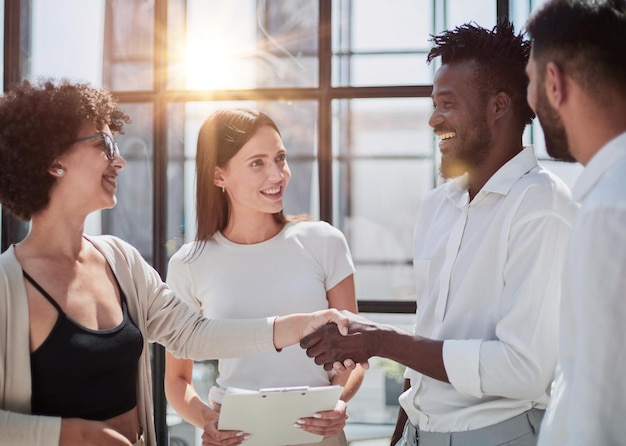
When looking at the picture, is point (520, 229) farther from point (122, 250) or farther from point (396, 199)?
point (396, 199)

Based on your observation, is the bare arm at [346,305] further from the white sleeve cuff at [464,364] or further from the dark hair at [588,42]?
the dark hair at [588,42]

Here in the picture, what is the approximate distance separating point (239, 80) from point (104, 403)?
2.09 meters

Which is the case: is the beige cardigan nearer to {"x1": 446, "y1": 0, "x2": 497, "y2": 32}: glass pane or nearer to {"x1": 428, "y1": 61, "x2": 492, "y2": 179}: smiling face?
{"x1": 428, "y1": 61, "x2": 492, "y2": 179}: smiling face

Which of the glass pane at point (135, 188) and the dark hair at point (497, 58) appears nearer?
the dark hair at point (497, 58)

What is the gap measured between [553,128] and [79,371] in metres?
1.28

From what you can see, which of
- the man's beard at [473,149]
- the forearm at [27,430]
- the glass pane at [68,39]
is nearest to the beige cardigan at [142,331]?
the forearm at [27,430]

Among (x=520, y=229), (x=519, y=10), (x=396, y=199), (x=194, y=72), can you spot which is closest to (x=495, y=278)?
Answer: (x=520, y=229)

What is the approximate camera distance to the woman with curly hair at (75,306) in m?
1.92

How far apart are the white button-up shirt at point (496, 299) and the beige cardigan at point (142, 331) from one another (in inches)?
22.4

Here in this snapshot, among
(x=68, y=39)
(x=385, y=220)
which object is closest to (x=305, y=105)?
(x=385, y=220)

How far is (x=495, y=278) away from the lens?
1.93 meters

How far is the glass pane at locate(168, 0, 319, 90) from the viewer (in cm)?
374

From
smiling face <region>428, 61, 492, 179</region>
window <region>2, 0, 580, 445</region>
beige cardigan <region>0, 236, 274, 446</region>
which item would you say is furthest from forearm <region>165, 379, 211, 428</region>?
smiling face <region>428, 61, 492, 179</region>

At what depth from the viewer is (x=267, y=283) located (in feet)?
8.83
